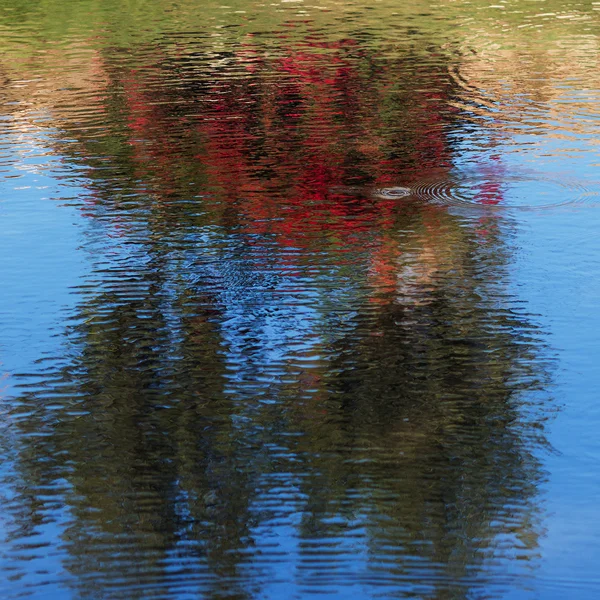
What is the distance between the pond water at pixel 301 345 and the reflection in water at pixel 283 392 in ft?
0.04

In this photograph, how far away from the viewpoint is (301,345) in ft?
15.4

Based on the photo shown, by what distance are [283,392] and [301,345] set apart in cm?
45

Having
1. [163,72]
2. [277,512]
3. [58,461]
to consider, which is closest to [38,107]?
[163,72]

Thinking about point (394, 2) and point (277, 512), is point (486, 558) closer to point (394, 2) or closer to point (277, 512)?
point (277, 512)

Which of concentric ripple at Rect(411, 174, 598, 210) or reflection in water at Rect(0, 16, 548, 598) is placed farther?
concentric ripple at Rect(411, 174, 598, 210)

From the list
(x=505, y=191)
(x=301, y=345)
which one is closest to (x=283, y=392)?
(x=301, y=345)

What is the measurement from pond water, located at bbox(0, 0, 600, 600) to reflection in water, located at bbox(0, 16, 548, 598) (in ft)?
0.04

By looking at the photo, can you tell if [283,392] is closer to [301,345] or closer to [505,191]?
[301,345]

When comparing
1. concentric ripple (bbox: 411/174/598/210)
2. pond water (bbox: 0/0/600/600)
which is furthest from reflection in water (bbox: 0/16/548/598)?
concentric ripple (bbox: 411/174/598/210)

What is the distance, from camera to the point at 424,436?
12.9ft

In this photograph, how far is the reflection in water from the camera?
10.7ft

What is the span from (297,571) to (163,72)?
8.91m

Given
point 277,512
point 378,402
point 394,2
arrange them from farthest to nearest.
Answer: point 394,2, point 378,402, point 277,512

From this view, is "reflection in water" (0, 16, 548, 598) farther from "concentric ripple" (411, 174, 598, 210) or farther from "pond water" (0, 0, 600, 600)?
"concentric ripple" (411, 174, 598, 210)
